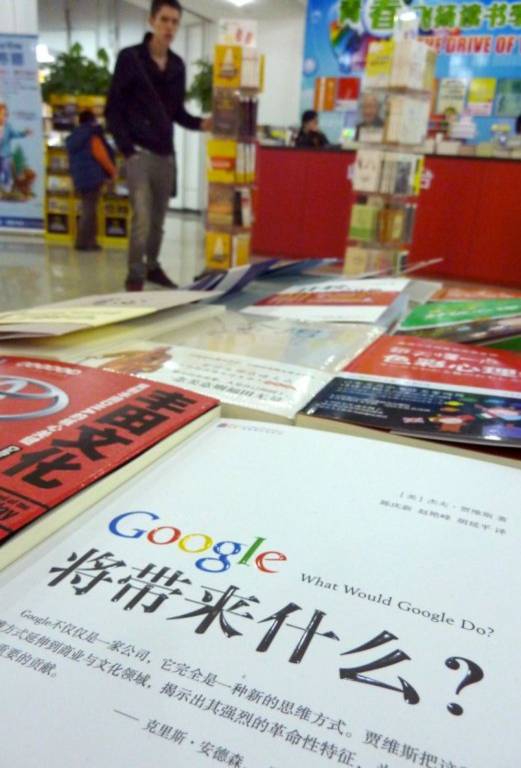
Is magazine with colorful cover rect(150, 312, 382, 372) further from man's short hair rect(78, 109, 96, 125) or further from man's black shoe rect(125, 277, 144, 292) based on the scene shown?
man's short hair rect(78, 109, 96, 125)

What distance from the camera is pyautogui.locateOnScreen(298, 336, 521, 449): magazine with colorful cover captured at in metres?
0.51

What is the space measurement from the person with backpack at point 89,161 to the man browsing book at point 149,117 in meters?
2.30

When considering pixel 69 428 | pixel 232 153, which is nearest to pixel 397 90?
pixel 232 153

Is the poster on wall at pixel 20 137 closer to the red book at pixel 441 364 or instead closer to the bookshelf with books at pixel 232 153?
the bookshelf with books at pixel 232 153

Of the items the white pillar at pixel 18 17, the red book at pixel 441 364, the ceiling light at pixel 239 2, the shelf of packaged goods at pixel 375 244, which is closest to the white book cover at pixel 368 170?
the shelf of packaged goods at pixel 375 244

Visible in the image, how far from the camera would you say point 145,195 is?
3.28 metres

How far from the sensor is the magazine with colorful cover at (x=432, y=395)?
1.66ft

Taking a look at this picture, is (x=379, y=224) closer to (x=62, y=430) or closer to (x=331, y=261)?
(x=331, y=261)

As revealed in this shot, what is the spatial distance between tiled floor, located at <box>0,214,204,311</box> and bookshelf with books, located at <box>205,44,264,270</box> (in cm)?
40

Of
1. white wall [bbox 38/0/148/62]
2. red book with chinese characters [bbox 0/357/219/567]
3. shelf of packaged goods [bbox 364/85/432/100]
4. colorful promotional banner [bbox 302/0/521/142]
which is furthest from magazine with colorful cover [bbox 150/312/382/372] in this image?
white wall [bbox 38/0/148/62]

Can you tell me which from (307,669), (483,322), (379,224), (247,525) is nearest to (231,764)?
(307,669)

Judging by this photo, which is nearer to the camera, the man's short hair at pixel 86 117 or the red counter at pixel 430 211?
the red counter at pixel 430 211

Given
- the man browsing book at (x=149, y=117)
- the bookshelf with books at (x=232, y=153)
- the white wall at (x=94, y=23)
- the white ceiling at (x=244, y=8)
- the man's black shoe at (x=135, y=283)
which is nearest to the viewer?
the man browsing book at (x=149, y=117)

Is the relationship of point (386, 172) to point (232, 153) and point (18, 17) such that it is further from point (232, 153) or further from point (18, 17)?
point (18, 17)
